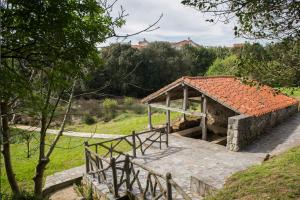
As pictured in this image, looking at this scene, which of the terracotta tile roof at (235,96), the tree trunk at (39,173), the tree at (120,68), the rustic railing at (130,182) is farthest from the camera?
the tree at (120,68)

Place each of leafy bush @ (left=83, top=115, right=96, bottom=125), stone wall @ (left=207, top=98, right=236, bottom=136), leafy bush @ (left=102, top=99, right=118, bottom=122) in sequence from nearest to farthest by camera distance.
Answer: stone wall @ (left=207, top=98, right=236, bottom=136)
leafy bush @ (left=83, top=115, right=96, bottom=125)
leafy bush @ (left=102, top=99, right=118, bottom=122)

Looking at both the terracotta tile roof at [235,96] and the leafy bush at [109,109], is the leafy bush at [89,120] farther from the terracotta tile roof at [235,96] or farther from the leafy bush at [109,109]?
the terracotta tile roof at [235,96]

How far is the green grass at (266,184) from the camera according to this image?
255 inches

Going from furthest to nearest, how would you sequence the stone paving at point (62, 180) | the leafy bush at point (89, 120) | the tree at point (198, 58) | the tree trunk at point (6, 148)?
1. the tree at point (198, 58)
2. the leafy bush at point (89, 120)
3. the stone paving at point (62, 180)
4. the tree trunk at point (6, 148)

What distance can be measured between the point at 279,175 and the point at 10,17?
7.05 meters

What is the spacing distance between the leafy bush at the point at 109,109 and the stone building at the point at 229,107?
12.3 m

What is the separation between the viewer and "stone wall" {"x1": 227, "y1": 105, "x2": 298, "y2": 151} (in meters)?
12.6

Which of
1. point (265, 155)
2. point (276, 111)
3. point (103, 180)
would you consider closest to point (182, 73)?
point (276, 111)

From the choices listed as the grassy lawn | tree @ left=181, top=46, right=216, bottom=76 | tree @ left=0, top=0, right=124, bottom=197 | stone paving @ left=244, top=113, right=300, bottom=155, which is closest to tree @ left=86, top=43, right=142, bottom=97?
tree @ left=181, top=46, right=216, bottom=76

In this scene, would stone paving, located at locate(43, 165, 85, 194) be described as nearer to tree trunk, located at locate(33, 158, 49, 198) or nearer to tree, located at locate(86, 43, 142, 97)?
tree trunk, located at locate(33, 158, 49, 198)

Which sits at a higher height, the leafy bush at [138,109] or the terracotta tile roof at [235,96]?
the terracotta tile roof at [235,96]

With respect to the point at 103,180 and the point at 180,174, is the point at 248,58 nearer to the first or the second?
the point at 180,174

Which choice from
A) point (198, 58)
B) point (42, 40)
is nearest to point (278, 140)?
point (42, 40)

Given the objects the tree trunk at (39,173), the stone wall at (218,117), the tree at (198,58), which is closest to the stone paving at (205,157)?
the stone wall at (218,117)
